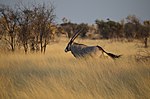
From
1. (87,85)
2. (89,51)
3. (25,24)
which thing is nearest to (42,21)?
(25,24)

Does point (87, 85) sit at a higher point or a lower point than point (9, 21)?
lower

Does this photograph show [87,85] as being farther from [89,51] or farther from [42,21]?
[42,21]

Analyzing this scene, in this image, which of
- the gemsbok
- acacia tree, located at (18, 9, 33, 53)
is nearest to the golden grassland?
the gemsbok

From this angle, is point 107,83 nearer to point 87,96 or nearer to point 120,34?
point 87,96

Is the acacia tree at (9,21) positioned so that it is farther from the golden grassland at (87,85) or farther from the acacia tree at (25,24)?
the golden grassland at (87,85)

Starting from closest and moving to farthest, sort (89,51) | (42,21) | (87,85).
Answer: (87,85) → (89,51) → (42,21)

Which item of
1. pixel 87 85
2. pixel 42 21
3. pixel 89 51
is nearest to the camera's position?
pixel 87 85

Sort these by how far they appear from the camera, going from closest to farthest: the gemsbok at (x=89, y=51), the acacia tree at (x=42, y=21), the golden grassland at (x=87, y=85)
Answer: the golden grassland at (x=87, y=85), the gemsbok at (x=89, y=51), the acacia tree at (x=42, y=21)

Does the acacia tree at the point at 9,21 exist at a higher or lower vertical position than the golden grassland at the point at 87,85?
higher

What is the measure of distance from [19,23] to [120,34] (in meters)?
26.3

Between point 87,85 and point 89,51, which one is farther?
point 89,51

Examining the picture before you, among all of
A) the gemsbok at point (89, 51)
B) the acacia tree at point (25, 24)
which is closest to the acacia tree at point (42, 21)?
the acacia tree at point (25, 24)

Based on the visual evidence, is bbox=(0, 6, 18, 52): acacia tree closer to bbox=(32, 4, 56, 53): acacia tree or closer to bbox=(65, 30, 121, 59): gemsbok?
bbox=(32, 4, 56, 53): acacia tree

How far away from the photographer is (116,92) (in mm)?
4824
